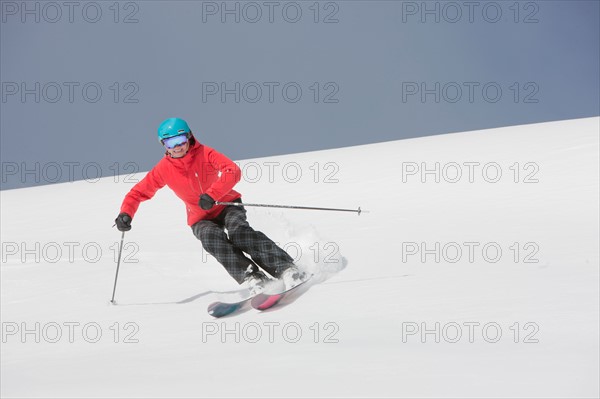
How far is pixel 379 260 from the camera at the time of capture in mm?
5684

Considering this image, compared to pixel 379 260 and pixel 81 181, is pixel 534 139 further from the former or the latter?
pixel 81 181

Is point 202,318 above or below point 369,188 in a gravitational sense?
below

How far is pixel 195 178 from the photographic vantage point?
5395 millimetres

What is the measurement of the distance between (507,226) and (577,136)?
4767 millimetres

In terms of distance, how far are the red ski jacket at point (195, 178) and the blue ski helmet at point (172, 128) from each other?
164 millimetres

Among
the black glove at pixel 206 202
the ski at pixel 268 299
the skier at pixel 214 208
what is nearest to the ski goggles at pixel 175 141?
the skier at pixel 214 208

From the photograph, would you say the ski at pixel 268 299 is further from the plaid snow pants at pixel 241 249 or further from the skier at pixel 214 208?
the plaid snow pants at pixel 241 249

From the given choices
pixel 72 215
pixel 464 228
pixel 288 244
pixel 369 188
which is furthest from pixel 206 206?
pixel 72 215

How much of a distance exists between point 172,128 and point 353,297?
1.69m

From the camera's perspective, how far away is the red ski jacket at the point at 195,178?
17.2 ft

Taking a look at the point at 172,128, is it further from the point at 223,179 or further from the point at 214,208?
the point at 214,208

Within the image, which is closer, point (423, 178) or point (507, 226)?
point (507, 226)

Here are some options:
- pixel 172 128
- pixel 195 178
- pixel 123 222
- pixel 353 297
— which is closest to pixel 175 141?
pixel 172 128

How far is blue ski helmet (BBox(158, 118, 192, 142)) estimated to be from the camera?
16.9 ft
